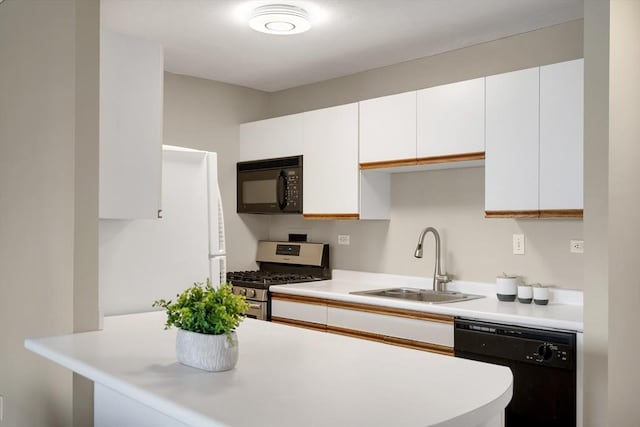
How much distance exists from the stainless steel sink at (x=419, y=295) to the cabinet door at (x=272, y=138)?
1255 mm

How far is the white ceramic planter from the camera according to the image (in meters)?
1.71

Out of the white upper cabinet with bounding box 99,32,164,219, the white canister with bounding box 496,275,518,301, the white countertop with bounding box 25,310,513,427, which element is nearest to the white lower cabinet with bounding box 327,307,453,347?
the white canister with bounding box 496,275,518,301

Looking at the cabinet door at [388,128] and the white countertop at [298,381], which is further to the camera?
the cabinet door at [388,128]

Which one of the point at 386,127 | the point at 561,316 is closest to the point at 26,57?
the point at 386,127

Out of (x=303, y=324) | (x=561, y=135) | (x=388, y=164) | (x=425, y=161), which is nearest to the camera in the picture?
(x=561, y=135)

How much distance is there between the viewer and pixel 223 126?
4.90 meters

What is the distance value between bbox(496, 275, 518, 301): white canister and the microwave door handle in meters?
1.80

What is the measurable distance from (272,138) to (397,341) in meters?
2.02

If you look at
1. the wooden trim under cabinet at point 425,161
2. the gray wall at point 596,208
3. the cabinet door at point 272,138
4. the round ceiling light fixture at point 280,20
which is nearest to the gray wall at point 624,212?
the gray wall at point 596,208

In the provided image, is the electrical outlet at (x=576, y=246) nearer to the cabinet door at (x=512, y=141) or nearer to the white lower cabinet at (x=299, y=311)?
the cabinet door at (x=512, y=141)

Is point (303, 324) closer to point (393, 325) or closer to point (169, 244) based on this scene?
point (393, 325)

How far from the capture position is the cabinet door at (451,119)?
3402 mm

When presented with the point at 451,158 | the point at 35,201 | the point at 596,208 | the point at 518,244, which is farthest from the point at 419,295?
the point at 35,201

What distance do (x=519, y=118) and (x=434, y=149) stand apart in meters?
0.56
